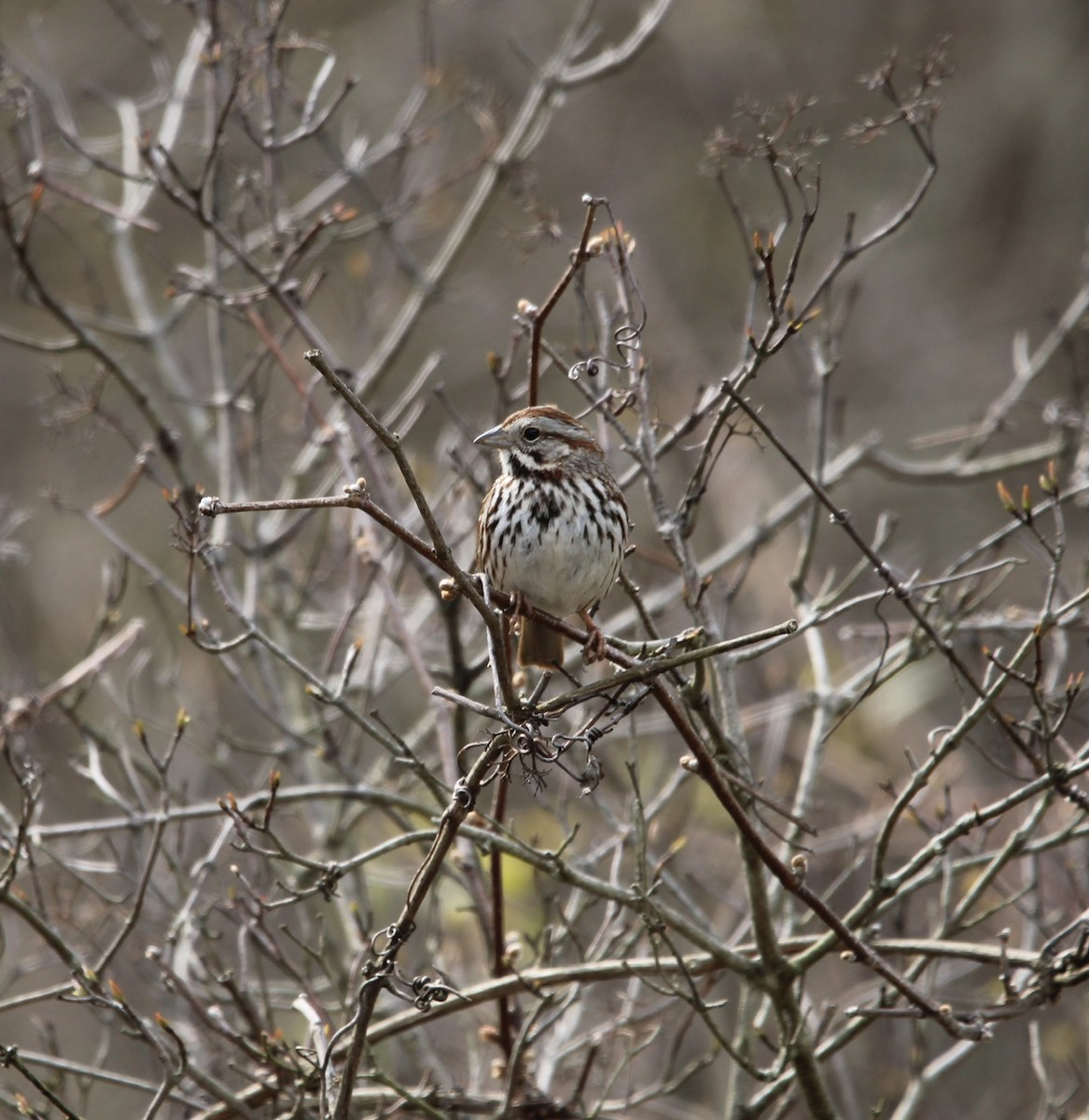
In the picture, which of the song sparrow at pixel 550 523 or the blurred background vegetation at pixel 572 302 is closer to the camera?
the song sparrow at pixel 550 523

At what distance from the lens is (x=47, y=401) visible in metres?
5.09

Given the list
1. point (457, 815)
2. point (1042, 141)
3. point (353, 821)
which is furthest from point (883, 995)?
point (1042, 141)

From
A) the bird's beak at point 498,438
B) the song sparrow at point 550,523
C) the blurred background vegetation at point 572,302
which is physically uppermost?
A: the blurred background vegetation at point 572,302

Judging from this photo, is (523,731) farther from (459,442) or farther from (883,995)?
(459,442)

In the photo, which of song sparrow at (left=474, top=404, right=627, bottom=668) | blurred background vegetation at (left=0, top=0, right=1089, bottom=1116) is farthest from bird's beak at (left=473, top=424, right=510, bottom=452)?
blurred background vegetation at (left=0, top=0, right=1089, bottom=1116)

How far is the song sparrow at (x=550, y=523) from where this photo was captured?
12.9 feet

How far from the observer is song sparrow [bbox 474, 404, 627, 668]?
3941 mm

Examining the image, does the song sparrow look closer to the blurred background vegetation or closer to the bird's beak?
the bird's beak

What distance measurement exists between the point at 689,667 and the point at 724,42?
9938 millimetres

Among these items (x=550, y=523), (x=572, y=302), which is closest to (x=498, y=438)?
(x=550, y=523)

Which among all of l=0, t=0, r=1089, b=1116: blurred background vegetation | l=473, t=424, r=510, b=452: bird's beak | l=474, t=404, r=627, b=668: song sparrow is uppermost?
l=0, t=0, r=1089, b=1116: blurred background vegetation

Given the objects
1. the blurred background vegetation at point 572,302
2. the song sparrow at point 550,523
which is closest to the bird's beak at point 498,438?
the song sparrow at point 550,523

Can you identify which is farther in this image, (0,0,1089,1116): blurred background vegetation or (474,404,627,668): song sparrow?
(0,0,1089,1116): blurred background vegetation

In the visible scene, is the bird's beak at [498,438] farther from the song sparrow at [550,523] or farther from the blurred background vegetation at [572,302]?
the blurred background vegetation at [572,302]
